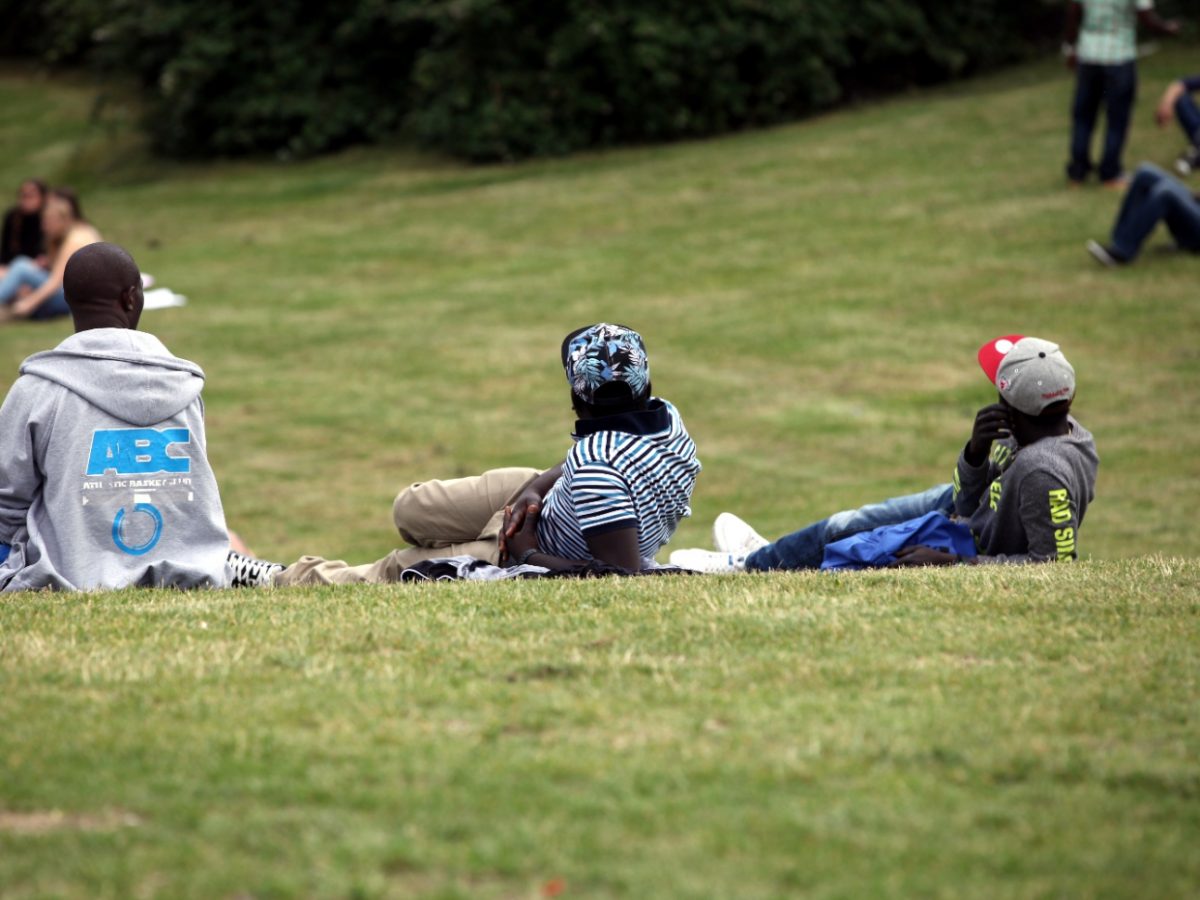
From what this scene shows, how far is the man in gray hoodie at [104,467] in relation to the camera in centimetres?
562

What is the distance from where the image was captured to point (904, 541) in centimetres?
636

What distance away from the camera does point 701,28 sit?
892 inches

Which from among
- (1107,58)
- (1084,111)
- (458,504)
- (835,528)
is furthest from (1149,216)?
(458,504)

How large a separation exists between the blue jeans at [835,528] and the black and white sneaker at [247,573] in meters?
2.12

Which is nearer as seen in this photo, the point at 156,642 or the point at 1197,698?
the point at 1197,698

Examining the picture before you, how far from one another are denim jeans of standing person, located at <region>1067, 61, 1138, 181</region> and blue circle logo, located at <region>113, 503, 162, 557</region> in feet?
43.4

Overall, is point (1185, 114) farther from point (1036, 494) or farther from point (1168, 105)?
point (1036, 494)

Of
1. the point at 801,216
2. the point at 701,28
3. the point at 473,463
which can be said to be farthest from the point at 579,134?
the point at 473,463

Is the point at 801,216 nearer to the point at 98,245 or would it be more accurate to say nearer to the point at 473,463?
the point at 473,463

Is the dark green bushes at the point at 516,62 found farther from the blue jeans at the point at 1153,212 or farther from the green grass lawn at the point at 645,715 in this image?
the green grass lawn at the point at 645,715

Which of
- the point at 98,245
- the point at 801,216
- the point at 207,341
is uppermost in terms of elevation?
the point at 98,245

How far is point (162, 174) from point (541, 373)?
14.5 meters

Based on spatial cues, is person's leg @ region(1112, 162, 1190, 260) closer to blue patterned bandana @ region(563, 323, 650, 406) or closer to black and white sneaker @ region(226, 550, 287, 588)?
blue patterned bandana @ region(563, 323, 650, 406)

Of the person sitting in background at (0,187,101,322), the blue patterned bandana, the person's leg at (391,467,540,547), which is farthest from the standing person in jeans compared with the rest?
the blue patterned bandana
